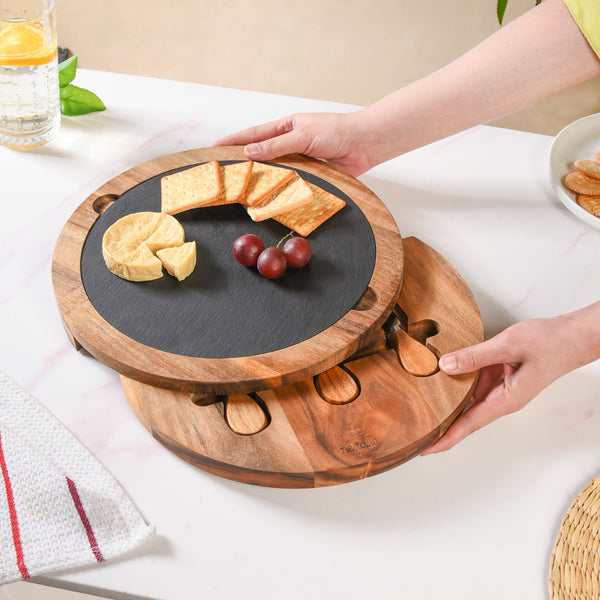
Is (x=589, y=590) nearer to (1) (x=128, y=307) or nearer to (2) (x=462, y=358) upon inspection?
(2) (x=462, y=358)

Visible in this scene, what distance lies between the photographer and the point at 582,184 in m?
1.51

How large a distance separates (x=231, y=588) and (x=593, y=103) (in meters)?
3.58

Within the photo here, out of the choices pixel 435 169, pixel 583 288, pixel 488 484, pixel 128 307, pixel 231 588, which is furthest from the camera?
pixel 435 169

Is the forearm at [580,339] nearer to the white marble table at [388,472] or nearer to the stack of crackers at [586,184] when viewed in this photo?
the white marble table at [388,472]

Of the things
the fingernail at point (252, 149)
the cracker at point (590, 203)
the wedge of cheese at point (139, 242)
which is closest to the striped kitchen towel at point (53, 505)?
the wedge of cheese at point (139, 242)

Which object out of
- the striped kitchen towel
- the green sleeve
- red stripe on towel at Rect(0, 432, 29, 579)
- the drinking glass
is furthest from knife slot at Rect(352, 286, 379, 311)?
the drinking glass

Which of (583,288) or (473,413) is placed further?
(583,288)

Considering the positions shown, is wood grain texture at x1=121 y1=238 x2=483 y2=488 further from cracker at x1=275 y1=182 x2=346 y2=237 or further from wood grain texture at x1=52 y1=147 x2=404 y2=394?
cracker at x1=275 y1=182 x2=346 y2=237

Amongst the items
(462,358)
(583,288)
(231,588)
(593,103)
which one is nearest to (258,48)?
(593,103)

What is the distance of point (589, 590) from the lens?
2.98 feet

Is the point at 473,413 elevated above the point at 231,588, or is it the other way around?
the point at 473,413

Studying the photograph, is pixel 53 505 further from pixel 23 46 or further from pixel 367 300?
pixel 23 46

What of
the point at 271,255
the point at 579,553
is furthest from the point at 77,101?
the point at 579,553

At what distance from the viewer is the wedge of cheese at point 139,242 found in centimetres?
117
